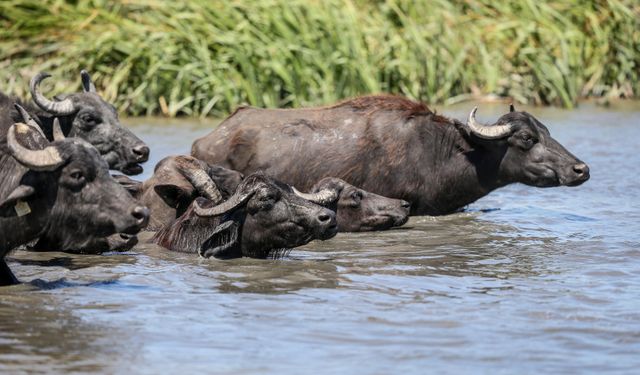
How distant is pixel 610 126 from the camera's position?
64.0 ft

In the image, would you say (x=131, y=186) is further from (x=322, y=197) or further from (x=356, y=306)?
(x=356, y=306)

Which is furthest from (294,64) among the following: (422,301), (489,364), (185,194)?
(489,364)

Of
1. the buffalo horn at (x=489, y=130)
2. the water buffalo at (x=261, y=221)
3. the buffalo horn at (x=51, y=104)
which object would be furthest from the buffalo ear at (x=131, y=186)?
the buffalo horn at (x=489, y=130)

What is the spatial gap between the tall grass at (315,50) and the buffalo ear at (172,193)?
7182 mm

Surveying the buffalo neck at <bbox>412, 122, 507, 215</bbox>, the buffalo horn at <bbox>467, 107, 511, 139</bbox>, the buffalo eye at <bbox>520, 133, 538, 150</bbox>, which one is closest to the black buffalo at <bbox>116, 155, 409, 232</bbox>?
the buffalo neck at <bbox>412, 122, 507, 215</bbox>

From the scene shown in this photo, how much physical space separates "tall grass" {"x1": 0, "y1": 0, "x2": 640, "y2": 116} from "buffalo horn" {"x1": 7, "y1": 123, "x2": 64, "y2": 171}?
10.4m

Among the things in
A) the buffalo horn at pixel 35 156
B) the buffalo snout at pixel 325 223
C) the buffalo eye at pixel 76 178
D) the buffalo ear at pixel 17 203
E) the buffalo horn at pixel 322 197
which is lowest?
the buffalo snout at pixel 325 223

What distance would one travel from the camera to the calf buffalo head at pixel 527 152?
1263cm

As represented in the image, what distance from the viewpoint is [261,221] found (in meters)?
10.0

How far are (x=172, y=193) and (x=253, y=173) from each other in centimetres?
141

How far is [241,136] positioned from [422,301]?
4.73m

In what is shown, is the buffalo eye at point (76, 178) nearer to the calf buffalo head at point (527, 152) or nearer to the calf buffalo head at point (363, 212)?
the calf buffalo head at point (363, 212)

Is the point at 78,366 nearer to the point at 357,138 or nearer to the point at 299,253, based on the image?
the point at 299,253

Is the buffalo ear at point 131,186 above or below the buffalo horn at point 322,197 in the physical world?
above
